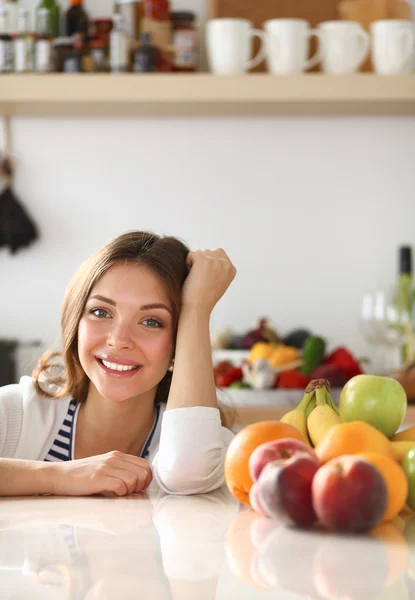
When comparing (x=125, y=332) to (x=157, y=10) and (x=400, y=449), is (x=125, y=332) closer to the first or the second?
(x=400, y=449)

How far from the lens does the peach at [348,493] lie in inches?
26.5

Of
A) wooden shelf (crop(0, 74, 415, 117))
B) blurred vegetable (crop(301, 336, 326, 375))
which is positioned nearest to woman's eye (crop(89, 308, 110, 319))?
blurred vegetable (crop(301, 336, 326, 375))

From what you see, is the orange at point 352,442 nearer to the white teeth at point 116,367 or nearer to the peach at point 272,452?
the peach at point 272,452

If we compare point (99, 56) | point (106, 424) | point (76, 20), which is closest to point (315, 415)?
point (106, 424)

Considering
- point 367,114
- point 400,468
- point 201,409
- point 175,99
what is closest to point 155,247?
point 201,409

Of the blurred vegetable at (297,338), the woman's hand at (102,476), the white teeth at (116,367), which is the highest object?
the white teeth at (116,367)

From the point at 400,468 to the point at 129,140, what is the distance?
1.92 m

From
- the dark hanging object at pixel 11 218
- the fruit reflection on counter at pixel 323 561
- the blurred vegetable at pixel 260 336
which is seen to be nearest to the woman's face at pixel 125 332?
the fruit reflection on counter at pixel 323 561

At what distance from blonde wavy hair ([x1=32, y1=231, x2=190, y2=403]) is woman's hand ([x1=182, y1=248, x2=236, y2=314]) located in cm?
2

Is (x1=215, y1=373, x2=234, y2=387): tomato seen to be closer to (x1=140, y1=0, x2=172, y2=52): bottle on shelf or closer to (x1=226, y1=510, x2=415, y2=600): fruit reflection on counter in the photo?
(x1=140, y1=0, x2=172, y2=52): bottle on shelf

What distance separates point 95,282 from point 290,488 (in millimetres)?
549

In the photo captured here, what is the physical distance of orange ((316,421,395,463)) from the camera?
754 millimetres

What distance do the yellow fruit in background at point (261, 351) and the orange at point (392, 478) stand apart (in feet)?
4.69

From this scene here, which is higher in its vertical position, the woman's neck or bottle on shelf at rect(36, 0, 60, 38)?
bottle on shelf at rect(36, 0, 60, 38)
